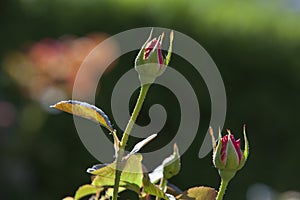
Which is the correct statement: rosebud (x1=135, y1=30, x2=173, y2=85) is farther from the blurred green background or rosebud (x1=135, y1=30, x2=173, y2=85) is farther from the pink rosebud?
the blurred green background

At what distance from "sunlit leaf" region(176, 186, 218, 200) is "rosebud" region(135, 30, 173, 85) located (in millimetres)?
107

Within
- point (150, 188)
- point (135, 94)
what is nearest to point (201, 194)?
point (150, 188)

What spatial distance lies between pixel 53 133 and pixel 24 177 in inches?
11.2

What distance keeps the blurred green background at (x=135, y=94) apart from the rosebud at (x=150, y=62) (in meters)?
2.41

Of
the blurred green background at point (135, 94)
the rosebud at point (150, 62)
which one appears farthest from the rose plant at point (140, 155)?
the blurred green background at point (135, 94)

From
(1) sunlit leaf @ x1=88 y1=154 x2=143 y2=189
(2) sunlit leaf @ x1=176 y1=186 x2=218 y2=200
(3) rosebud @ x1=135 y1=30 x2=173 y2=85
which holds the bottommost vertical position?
(2) sunlit leaf @ x1=176 y1=186 x2=218 y2=200

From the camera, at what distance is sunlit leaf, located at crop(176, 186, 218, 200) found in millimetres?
651

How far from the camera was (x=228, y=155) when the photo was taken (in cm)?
63

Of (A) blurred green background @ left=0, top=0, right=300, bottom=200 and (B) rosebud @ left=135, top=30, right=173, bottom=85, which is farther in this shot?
(A) blurred green background @ left=0, top=0, right=300, bottom=200

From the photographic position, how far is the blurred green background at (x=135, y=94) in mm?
3307

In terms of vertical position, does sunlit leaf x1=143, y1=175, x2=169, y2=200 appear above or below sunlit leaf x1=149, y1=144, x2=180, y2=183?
below

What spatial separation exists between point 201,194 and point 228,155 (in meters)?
0.05

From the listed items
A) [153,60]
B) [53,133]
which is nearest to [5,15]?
[53,133]

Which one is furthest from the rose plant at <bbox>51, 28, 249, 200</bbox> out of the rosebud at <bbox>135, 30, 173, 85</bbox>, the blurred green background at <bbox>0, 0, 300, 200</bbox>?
the blurred green background at <bbox>0, 0, 300, 200</bbox>
